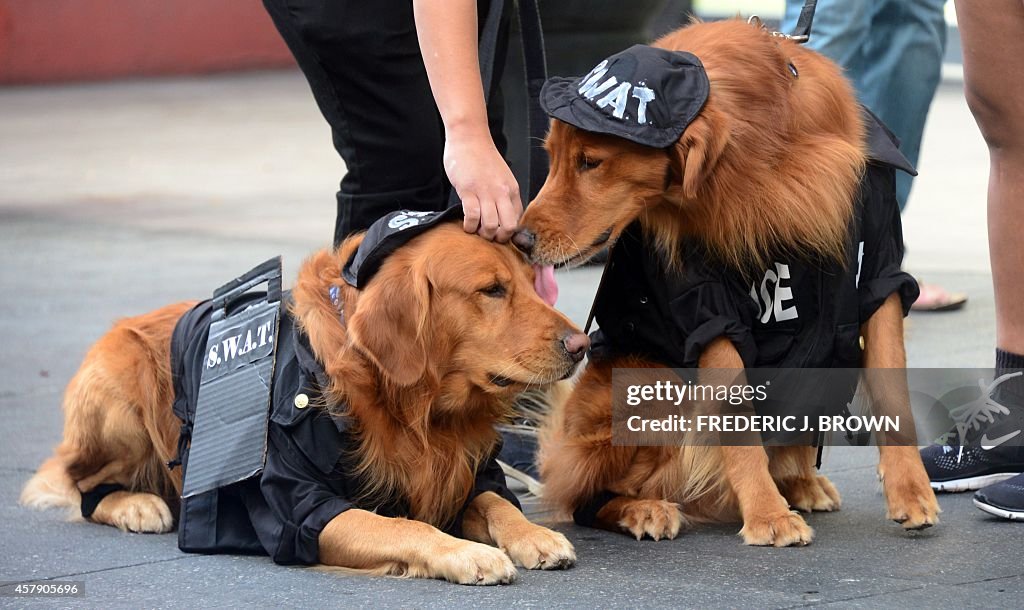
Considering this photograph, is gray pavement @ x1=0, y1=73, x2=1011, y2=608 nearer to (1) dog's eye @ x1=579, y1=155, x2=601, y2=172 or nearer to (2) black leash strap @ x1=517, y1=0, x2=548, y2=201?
(1) dog's eye @ x1=579, y1=155, x2=601, y2=172

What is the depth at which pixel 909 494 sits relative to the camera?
3.12 meters

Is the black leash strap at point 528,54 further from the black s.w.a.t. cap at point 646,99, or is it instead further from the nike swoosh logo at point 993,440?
the nike swoosh logo at point 993,440

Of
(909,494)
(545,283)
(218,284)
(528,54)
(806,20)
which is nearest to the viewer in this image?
(909,494)

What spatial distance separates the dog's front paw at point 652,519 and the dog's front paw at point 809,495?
1.03 ft

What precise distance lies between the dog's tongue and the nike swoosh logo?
1229 millimetres

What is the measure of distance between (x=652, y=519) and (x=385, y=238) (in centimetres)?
95

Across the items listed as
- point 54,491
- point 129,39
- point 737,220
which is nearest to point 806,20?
point 737,220

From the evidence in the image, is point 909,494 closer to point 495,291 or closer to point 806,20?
point 495,291

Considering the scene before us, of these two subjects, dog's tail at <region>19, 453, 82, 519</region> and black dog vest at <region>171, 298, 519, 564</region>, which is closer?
black dog vest at <region>171, 298, 519, 564</region>

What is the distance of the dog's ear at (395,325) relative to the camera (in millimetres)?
2988

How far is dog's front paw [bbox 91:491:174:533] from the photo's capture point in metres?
3.50

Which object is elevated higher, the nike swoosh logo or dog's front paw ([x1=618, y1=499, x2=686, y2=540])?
the nike swoosh logo

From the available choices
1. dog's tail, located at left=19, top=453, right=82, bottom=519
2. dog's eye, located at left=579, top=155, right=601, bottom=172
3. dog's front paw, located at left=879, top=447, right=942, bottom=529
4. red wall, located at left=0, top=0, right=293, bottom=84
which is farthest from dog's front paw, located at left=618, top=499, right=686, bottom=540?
red wall, located at left=0, top=0, right=293, bottom=84

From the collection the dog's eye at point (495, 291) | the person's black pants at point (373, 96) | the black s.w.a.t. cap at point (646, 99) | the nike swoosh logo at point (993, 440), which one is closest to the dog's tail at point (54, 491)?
the person's black pants at point (373, 96)
